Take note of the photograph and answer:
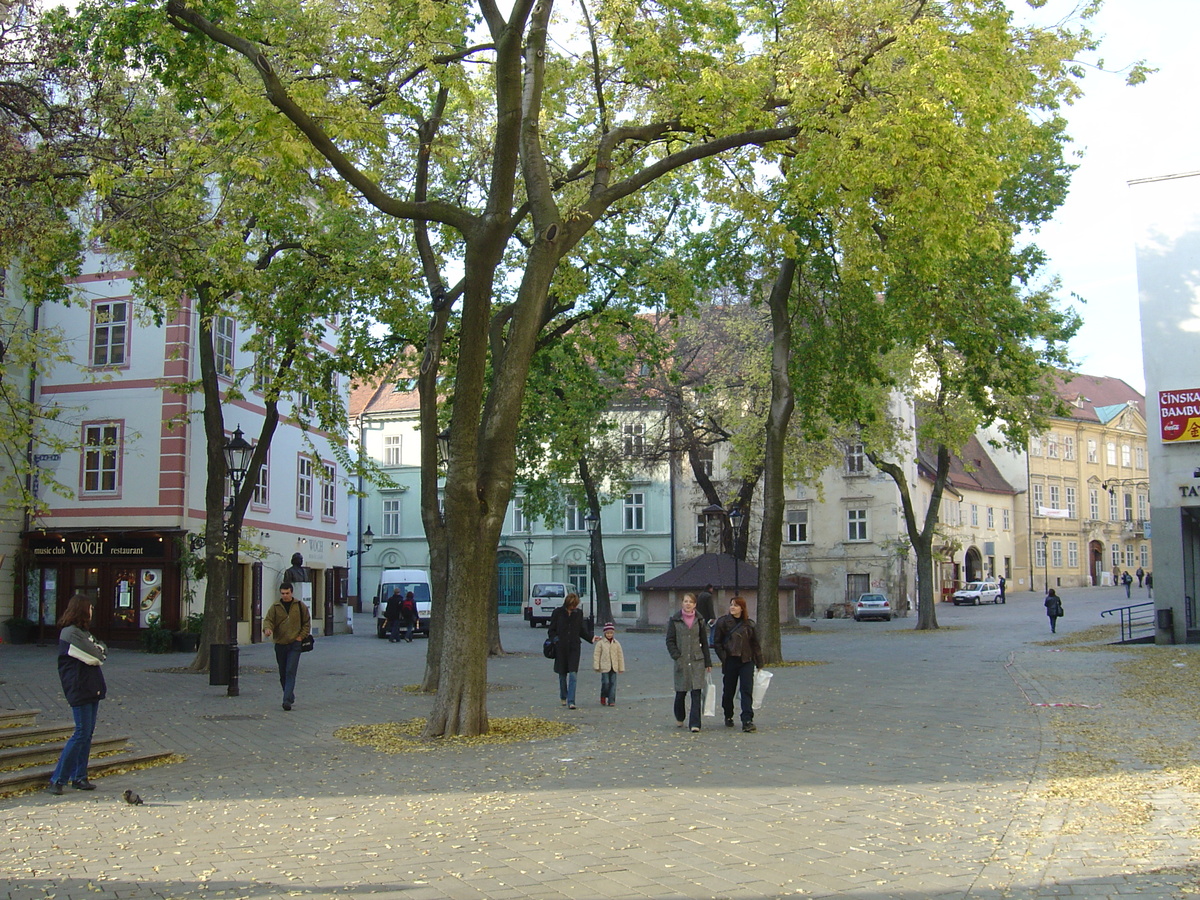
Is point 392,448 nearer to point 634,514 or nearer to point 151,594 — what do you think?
point 634,514

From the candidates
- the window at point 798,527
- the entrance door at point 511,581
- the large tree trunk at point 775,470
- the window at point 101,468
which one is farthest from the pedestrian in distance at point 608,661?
the entrance door at point 511,581

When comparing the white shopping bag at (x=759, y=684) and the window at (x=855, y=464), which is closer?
the white shopping bag at (x=759, y=684)

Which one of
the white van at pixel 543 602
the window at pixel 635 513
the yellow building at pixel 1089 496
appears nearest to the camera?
the white van at pixel 543 602

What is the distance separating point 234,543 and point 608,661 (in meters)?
9.23

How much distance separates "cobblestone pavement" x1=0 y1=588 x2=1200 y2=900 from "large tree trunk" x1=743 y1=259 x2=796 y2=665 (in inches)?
255

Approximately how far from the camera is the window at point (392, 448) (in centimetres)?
6744

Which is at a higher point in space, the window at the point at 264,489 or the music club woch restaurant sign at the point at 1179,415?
the music club woch restaurant sign at the point at 1179,415

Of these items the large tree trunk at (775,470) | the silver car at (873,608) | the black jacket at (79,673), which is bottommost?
the silver car at (873,608)

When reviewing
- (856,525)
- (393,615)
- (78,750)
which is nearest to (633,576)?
(856,525)

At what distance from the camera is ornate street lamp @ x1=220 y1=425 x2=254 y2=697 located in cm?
1841

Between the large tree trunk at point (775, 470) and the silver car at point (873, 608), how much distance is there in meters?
32.2

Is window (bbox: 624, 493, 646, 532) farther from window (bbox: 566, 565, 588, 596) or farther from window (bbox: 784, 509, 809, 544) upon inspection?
window (bbox: 784, 509, 809, 544)

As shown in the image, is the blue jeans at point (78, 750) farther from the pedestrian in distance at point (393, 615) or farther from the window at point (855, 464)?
the window at point (855, 464)

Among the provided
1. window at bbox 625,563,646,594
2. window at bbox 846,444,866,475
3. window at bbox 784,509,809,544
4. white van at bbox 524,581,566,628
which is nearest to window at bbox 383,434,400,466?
window at bbox 625,563,646,594
